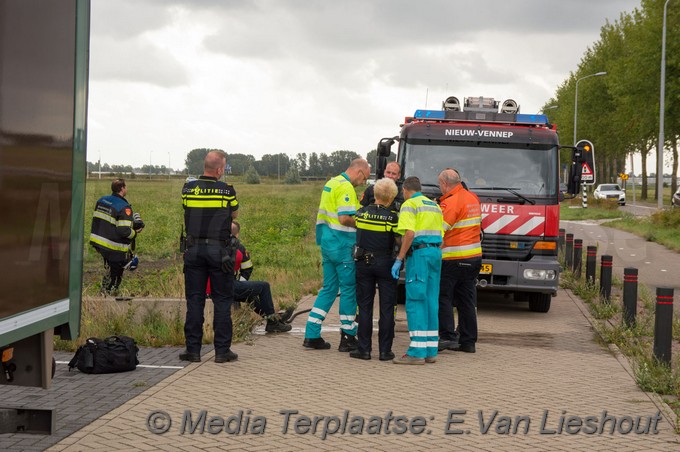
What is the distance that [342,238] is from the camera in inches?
394

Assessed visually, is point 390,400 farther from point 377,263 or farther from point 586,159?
point 586,159

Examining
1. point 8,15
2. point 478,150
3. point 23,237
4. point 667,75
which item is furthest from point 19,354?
point 667,75

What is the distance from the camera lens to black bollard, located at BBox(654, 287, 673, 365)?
9070 millimetres

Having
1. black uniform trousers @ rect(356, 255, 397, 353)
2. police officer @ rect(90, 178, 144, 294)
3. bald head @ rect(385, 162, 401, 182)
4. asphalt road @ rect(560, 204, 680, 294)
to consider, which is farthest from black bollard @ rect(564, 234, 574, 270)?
black uniform trousers @ rect(356, 255, 397, 353)

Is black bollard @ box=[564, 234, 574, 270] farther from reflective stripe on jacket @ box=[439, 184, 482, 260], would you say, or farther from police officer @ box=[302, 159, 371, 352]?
police officer @ box=[302, 159, 371, 352]

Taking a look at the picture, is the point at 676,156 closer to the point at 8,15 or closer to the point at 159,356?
the point at 159,356

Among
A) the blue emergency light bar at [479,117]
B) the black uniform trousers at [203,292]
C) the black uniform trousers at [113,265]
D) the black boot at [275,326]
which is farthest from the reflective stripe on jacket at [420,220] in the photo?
the black uniform trousers at [113,265]

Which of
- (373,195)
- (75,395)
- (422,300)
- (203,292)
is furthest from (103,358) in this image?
(373,195)

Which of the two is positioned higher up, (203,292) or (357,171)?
(357,171)

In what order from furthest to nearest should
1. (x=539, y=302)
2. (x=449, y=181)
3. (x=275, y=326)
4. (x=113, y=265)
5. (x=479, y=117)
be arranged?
(x=479, y=117)
(x=539, y=302)
(x=113, y=265)
(x=275, y=326)
(x=449, y=181)

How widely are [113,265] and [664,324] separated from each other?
7.19 metres

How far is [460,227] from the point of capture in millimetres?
10680

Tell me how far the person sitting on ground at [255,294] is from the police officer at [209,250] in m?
1.53

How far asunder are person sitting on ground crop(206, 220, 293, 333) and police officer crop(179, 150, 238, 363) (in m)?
1.53
